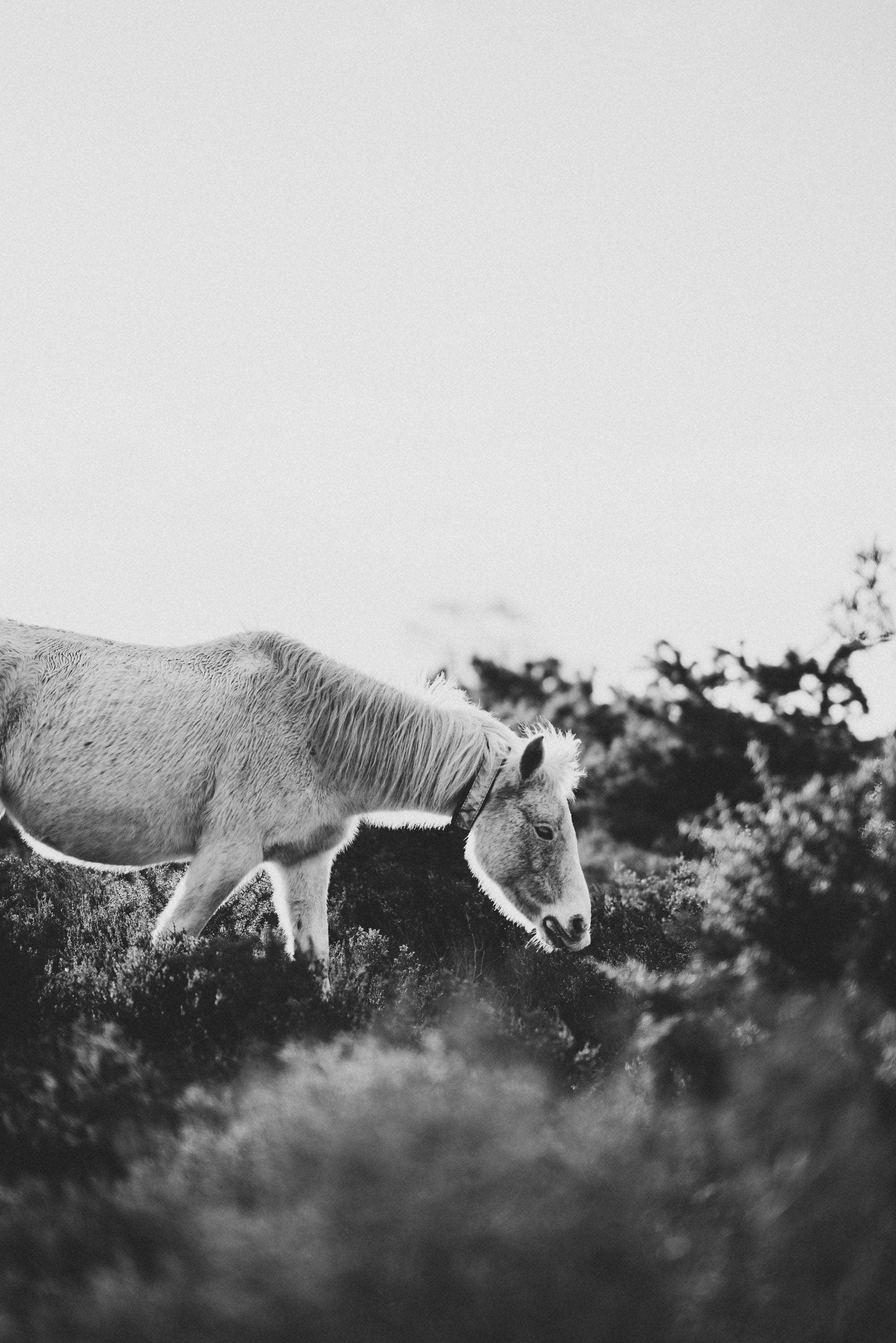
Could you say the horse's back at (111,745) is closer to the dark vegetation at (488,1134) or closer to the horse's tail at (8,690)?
the horse's tail at (8,690)

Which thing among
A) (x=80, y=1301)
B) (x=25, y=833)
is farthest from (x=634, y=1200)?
(x=25, y=833)

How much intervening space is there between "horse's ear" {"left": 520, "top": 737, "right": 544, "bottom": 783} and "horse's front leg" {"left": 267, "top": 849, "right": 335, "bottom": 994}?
3.91 ft

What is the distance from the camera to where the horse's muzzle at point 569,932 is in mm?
5434

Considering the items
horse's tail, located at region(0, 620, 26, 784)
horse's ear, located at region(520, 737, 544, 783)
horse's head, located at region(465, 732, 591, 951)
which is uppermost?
horse's ear, located at region(520, 737, 544, 783)

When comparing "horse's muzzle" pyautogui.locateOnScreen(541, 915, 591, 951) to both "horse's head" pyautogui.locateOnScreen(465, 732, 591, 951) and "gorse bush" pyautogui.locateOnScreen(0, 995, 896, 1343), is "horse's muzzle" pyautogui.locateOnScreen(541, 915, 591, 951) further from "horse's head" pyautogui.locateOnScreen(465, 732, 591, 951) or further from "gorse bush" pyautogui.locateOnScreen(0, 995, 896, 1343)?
"gorse bush" pyautogui.locateOnScreen(0, 995, 896, 1343)

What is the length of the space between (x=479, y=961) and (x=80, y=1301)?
16.6ft

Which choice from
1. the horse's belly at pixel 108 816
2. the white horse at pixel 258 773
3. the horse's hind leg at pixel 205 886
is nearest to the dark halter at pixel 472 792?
the white horse at pixel 258 773

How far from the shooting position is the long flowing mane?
5.65 metres

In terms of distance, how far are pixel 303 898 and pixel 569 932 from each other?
146cm

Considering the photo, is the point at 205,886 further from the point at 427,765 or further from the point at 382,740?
the point at 427,765

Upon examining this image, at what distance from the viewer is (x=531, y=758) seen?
5.60 metres

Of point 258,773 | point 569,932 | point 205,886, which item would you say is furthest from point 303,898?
point 569,932

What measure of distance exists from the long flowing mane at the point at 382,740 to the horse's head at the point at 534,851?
0.21 meters

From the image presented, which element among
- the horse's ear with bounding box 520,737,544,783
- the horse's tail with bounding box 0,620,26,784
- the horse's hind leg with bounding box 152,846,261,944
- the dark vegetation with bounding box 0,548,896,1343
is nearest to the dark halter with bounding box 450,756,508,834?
the horse's ear with bounding box 520,737,544,783
